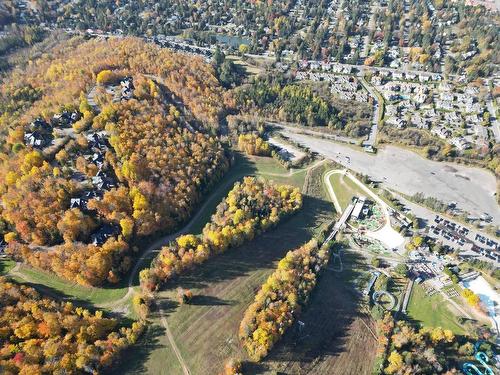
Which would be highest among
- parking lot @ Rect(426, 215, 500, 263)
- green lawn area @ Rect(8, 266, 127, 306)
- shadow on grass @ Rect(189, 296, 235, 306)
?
parking lot @ Rect(426, 215, 500, 263)

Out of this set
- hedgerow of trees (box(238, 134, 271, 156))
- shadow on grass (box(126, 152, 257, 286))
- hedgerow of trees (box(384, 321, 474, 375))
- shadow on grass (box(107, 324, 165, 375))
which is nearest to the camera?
shadow on grass (box(107, 324, 165, 375))

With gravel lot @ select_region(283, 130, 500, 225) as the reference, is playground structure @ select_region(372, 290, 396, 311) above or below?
below

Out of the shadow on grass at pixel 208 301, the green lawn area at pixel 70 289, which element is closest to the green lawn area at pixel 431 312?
the shadow on grass at pixel 208 301

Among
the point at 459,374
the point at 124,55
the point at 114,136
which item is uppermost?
the point at 124,55

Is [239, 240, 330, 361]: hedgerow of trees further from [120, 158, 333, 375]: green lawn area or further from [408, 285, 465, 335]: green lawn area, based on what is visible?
[408, 285, 465, 335]: green lawn area

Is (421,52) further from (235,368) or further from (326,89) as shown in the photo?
(235,368)

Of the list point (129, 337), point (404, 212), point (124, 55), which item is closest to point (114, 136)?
point (129, 337)

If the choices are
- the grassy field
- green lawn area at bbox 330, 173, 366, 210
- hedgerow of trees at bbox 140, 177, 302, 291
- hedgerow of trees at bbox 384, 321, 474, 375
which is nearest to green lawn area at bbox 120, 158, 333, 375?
the grassy field
